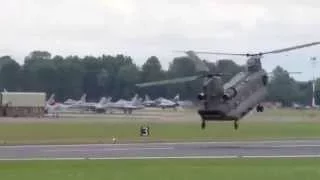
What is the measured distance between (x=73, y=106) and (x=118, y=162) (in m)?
133

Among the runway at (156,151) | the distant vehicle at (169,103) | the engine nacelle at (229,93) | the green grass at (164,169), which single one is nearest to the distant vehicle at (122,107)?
the distant vehicle at (169,103)

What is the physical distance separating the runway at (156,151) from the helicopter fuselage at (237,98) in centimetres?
388

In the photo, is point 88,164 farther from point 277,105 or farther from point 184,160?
point 277,105

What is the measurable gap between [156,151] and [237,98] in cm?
1342

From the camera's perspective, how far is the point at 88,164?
36.6 meters

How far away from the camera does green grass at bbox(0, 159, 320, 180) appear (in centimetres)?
2894

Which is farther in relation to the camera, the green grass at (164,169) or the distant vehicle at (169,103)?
the distant vehicle at (169,103)

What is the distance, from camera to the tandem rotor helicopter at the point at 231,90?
188 feet

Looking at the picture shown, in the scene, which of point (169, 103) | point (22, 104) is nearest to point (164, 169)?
point (22, 104)

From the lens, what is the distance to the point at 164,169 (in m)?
32.7

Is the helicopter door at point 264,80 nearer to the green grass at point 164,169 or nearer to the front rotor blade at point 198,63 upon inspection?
the front rotor blade at point 198,63

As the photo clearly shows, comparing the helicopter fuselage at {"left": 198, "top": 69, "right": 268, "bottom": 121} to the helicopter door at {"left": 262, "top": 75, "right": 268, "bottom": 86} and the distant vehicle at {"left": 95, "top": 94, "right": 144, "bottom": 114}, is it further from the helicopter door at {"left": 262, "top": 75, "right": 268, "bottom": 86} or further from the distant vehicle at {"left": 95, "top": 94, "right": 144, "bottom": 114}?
the distant vehicle at {"left": 95, "top": 94, "right": 144, "bottom": 114}

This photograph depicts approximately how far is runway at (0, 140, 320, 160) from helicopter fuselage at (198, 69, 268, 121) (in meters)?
3.88

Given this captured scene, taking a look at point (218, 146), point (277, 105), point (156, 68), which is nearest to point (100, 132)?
point (218, 146)
